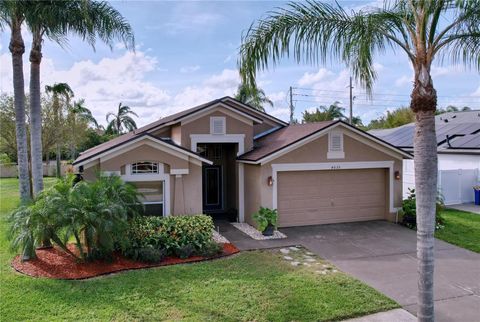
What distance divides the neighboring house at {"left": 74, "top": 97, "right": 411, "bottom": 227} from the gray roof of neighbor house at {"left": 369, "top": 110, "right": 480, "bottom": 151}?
9.18 meters

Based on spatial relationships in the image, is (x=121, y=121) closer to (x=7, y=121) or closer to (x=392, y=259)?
(x=7, y=121)

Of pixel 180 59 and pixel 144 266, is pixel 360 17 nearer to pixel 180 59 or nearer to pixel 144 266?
pixel 144 266

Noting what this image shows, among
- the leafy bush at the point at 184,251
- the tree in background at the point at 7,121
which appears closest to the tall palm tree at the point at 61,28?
the leafy bush at the point at 184,251

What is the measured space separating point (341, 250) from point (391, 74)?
6.06 metres

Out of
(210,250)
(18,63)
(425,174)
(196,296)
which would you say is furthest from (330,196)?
(18,63)

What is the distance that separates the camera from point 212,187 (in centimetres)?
1816

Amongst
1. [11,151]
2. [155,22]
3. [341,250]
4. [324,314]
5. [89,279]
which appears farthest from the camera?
[11,151]

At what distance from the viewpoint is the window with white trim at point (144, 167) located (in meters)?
13.3

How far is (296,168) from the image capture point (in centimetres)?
1479

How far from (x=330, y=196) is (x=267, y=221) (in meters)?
3.39

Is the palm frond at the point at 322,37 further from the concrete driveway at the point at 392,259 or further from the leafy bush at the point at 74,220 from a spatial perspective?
the leafy bush at the point at 74,220

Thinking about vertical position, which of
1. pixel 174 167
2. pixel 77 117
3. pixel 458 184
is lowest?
pixel 458 184

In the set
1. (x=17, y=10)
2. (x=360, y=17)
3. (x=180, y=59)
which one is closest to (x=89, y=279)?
(x=17, y=10)

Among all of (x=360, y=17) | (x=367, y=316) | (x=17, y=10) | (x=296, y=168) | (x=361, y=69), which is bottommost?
(x=367, y=316)
